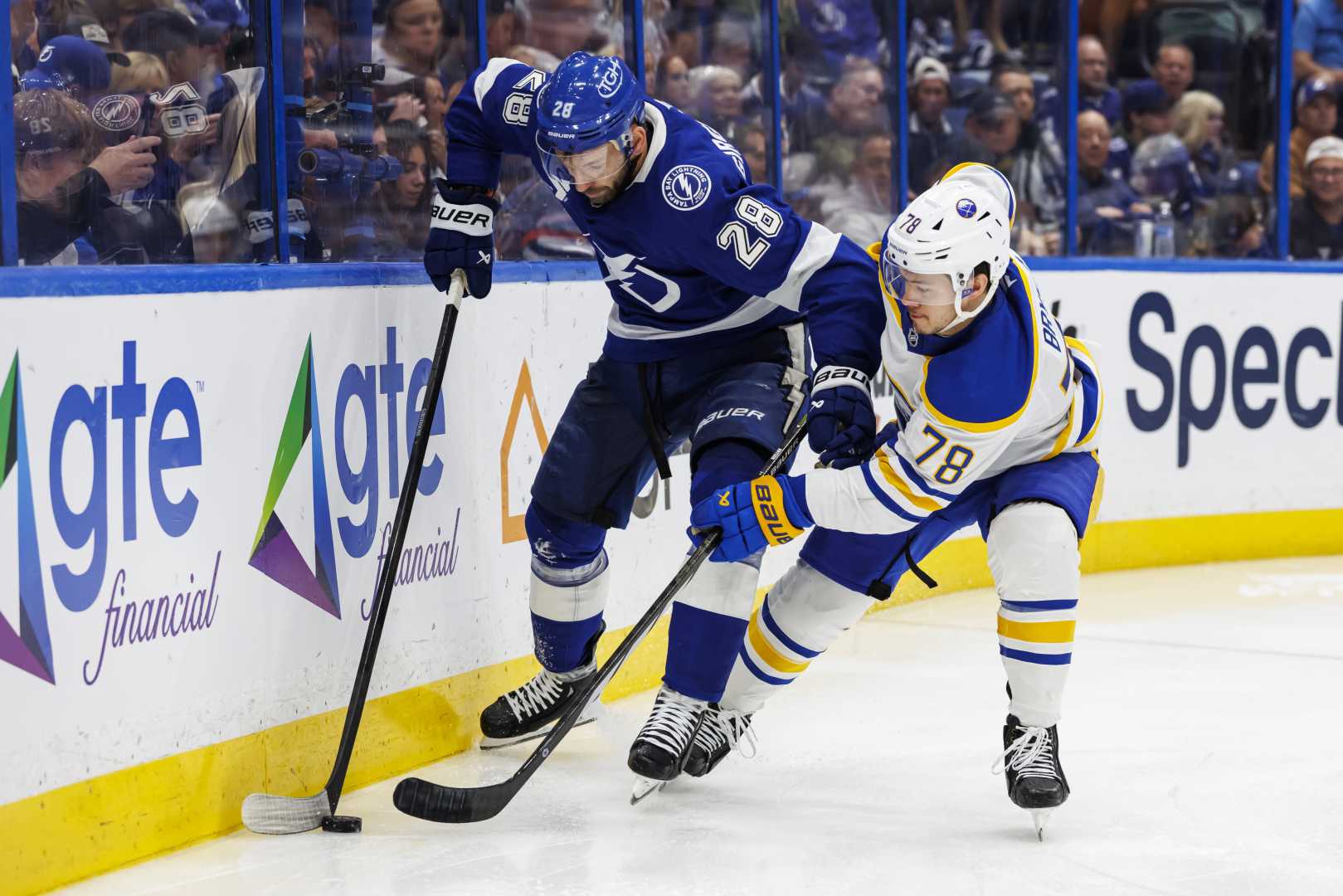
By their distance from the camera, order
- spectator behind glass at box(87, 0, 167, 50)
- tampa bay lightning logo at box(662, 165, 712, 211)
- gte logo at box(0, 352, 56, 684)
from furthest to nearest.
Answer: tampa bay lightning logo at box(662, 165, 712, 211), spectator behind glass at box(87, 0, 167, 50), gte logo at box(0, 352, 56, 684)

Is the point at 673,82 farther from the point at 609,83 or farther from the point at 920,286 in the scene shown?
the point at 920,286

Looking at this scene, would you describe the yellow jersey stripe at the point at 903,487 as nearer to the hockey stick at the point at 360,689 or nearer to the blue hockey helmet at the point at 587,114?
the blue hockey helmet at the point at 587,114

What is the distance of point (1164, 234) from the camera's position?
18.6 ft

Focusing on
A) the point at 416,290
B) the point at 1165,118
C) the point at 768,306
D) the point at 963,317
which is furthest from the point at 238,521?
the point at 1165,118

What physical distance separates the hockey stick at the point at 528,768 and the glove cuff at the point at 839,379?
0.17 metres

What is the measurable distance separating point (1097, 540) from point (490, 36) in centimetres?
267

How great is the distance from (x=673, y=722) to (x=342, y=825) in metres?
0.57

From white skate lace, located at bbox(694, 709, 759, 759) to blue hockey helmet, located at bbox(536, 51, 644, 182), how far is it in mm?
969

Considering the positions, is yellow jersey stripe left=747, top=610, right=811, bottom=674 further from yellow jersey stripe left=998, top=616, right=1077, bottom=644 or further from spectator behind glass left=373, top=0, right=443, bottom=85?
spectator behind glass left=373, top=0, right=443, bottom=85

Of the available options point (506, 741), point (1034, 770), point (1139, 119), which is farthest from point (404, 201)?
point (1139, 119)

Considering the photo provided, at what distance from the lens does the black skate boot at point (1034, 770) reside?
271 cm

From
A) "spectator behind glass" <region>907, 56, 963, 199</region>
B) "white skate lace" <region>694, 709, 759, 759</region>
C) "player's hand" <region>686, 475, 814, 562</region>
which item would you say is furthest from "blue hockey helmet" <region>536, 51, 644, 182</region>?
"spectator behind glass" <region>907, 56, 963, 199</region>

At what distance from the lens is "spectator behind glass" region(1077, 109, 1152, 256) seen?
219 inches

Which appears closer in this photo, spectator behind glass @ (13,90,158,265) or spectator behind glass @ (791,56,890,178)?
spectator behind glass @ (13,90,158,265)
